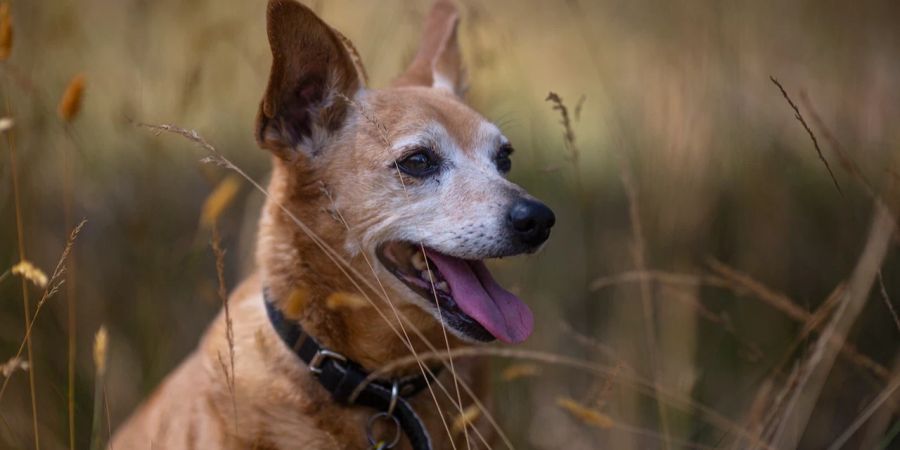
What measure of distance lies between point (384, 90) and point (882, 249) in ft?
4.98

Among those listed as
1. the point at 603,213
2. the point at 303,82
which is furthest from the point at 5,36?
the point at 603,213

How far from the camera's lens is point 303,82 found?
2957 millimetres

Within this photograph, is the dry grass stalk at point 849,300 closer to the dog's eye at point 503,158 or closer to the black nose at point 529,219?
the black nose at point 529,219

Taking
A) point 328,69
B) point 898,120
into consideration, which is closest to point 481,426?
point 328,69

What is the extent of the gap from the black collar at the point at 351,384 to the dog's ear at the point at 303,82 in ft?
1.78

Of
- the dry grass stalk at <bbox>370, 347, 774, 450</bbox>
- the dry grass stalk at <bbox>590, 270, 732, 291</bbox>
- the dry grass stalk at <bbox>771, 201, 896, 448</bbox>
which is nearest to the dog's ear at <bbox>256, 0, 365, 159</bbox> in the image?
the dry grass stalk at <bbox>370, 347, 774, 450</bbox>

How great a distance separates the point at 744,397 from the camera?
3869 millimetres

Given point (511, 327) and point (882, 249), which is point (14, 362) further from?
point (882, 249)

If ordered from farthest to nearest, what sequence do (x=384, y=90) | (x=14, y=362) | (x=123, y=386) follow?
(x=123, y=386) → (x=384, y=90) → (x=14, y=362)

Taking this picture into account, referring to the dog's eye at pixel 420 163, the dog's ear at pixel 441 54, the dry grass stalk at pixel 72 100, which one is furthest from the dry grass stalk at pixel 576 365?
the dog's ear at pixel 441 54

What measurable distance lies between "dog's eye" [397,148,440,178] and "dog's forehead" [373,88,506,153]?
0.05m

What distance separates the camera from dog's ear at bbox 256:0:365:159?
103 inches

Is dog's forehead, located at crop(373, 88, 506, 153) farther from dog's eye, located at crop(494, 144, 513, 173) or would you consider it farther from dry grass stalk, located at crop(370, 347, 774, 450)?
dry grass stalk, located at crop(370, 347, 774, 450)

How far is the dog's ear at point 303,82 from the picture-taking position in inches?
103
